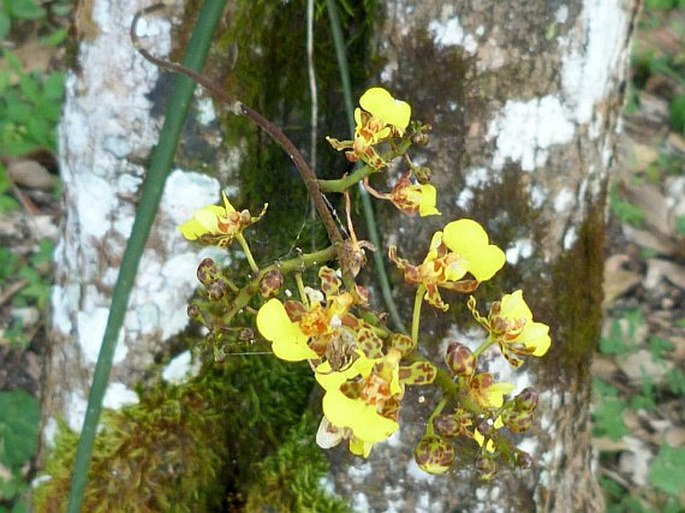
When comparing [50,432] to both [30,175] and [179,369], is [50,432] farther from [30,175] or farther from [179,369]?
[30,175]

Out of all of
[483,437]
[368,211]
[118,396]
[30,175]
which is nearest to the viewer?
[483,437]

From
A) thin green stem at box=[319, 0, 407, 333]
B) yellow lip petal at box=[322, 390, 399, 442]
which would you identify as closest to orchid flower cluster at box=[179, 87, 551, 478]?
yellow lip petal at box=[322, 390, 399, 442]

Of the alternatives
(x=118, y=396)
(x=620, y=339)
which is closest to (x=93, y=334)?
(x=118, y=396)

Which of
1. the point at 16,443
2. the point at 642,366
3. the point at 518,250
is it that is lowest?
the point at 642,366

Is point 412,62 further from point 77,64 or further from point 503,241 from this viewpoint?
point 77,64

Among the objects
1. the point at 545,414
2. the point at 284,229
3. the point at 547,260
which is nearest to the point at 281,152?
the point at 284,229

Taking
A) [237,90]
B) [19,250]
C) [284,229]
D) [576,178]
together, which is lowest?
[19,250]

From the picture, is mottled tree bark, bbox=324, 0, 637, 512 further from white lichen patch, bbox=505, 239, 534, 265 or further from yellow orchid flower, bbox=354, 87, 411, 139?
yellow orchid flower, bbox=354, 87, 411, 139
